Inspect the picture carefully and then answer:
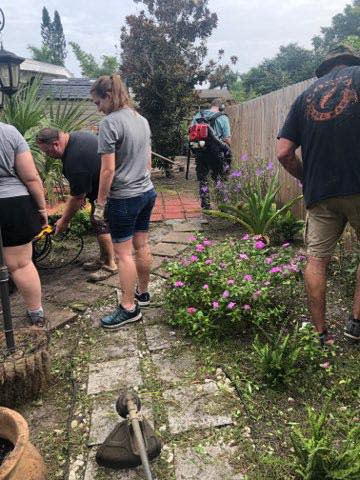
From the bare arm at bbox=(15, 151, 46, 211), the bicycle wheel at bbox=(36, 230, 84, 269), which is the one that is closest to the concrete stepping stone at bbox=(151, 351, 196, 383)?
the bare arm at bbox=(15, 151, 46, 211)

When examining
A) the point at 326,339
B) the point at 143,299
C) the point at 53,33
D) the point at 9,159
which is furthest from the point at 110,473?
the point at 53,33

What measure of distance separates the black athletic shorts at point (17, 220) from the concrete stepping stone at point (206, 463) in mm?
1571

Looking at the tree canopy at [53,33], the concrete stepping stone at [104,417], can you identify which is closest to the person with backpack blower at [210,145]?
the concrete stepping stone at [104,417]

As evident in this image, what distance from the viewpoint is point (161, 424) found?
190 centimetres

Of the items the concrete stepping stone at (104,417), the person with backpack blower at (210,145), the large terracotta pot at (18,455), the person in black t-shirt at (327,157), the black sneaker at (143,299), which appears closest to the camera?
the large terracotta pot at (18,455)

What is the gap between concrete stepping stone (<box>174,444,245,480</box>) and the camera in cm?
161

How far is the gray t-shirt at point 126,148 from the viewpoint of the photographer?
2527mm

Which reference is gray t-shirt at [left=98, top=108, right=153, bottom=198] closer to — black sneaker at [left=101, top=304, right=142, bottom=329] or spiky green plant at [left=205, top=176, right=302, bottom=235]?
black sneaker at [left=101, top=304, right=142, bottom=329]

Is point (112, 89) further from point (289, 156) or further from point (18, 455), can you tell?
point (18, 455)

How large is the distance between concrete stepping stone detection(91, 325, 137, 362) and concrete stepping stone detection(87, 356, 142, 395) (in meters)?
0.07

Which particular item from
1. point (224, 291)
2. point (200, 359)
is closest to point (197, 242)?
point (224, 291)

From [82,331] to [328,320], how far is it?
1.70 meters

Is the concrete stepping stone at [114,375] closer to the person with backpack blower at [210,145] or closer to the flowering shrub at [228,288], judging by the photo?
the flowering shrub at [228,288]

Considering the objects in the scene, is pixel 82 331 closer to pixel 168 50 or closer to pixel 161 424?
pixel 161 424
